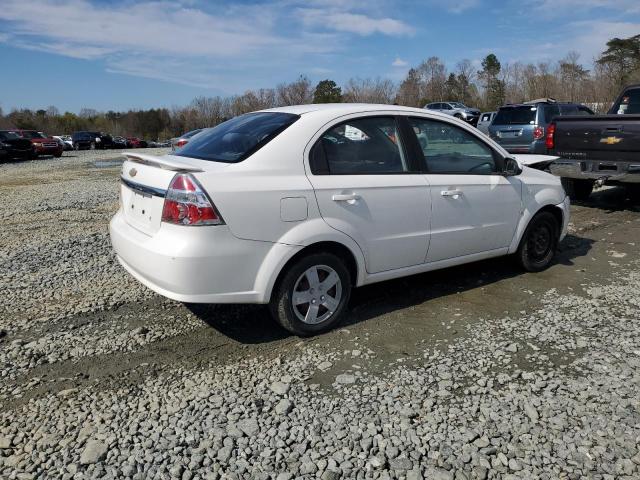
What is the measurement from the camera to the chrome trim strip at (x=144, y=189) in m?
3.49

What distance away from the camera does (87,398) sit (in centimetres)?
312

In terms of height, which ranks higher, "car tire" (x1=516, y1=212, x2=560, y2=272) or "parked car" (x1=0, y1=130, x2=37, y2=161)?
"parked car" (x1=0, y1=130, x2=37, y2=161)

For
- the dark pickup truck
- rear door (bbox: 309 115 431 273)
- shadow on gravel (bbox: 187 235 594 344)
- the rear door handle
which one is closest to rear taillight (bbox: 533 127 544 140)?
the dark pickup truck

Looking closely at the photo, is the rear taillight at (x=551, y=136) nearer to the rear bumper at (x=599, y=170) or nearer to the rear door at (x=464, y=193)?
the rear bumper at (x=599, y=170)

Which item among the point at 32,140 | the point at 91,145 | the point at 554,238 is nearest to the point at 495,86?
the point at 91,145

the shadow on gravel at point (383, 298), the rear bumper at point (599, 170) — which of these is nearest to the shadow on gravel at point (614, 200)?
the rear bumper at point (599, 170)

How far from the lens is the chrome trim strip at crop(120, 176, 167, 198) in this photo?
3.49 metres

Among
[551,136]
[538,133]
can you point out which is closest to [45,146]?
[538,133]

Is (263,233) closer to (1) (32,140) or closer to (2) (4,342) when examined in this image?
(2) (4,342)

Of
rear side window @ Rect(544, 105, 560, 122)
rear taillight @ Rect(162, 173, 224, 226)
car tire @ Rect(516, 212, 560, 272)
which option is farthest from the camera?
rear side window @ Rect(544, 105, 560, 122)

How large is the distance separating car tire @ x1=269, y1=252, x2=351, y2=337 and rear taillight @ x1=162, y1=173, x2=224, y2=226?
0.70 m

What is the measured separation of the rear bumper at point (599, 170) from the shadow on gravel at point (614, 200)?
94cm

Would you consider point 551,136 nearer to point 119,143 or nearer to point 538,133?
point 538,133

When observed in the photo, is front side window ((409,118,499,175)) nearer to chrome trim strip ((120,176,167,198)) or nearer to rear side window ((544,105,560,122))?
chrome trim strip ((120,176,167,198))
